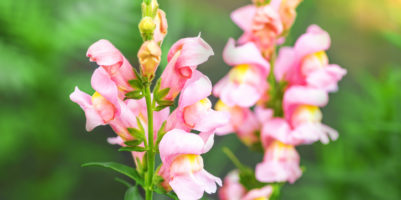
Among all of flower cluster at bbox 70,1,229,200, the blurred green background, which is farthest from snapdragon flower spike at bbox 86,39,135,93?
the blurred green background

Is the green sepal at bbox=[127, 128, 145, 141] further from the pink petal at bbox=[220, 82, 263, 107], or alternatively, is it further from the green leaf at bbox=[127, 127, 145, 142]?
the pink petal at bbox=[220, 82, 263, 107]

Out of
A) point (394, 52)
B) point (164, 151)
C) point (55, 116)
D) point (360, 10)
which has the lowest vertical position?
point (164, 151)

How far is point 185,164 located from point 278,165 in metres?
0.22

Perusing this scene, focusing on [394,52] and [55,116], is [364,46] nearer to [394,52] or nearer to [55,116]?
[394,52]

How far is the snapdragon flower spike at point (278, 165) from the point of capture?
2.17 ft

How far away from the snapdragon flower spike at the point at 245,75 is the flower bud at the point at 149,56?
21 centimetres

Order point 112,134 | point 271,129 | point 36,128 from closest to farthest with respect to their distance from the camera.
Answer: point 271,129, point 36,128, point 112,134

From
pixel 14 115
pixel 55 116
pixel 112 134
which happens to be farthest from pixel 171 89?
pixel 112 134

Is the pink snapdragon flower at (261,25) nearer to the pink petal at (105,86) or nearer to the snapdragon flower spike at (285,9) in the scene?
the snapdragon flower spike at (285,9)

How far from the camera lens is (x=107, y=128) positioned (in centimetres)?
155

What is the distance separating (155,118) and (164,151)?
0.23 ft

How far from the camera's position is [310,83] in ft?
2.23

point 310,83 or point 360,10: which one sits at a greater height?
point 360,10

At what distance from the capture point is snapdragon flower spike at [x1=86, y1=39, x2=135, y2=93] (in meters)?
0.46
